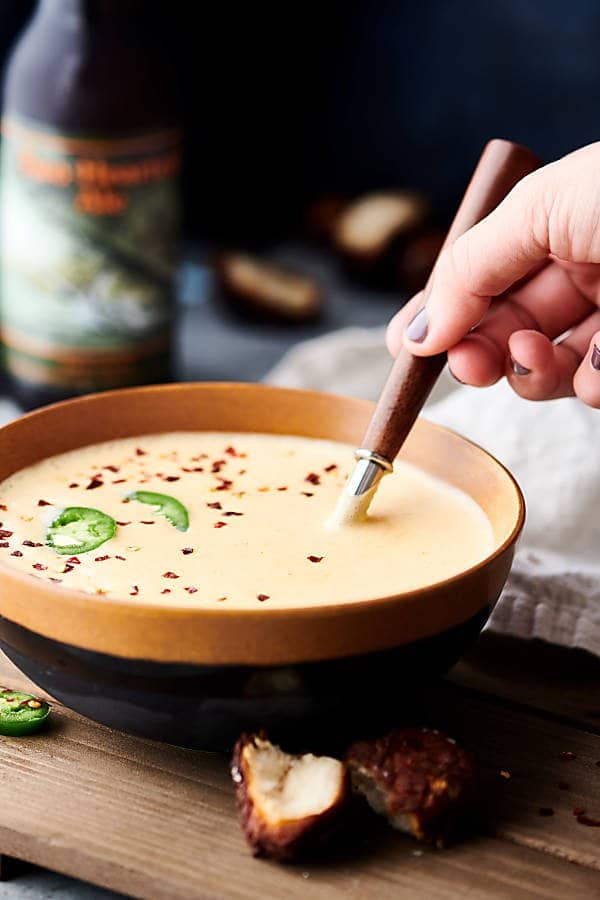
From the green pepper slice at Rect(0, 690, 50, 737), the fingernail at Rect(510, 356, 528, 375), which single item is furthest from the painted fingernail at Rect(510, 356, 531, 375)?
the green pepper slice at Rect(0, 690, 50, 737)

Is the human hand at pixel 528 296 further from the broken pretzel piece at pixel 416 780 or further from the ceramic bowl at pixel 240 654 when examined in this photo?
the broken pretzel piece at pixel 416 780

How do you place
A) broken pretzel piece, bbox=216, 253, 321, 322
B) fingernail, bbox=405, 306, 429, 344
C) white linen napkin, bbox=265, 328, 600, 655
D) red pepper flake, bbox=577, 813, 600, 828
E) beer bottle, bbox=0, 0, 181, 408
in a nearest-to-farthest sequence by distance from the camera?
red pepper flake, bbox=577, 813, 600, 828 < fingernail, bbox=405, 306, 429, 344 < white linen napkin, bbox=265, 328, 600, 655 < beer bottle, bbox=0, 0, 181, 408 < broken pretzel piece, bbox=216, 253, 321, 322

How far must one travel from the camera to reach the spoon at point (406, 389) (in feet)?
4.66

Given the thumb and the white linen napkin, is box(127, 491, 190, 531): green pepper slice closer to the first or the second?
the thumb

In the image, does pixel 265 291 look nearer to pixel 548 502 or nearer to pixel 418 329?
pixel 548 502

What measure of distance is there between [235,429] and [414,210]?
5.67 ft

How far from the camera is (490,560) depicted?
4.06ft

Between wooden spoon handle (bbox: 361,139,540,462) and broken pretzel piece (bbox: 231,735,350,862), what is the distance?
37cm

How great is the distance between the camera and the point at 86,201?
2344 millimetres

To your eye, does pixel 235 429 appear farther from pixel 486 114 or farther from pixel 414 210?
pixel 486 114

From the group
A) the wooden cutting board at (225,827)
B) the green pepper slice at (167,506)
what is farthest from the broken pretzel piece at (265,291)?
the wooden cutting board at (225,827)

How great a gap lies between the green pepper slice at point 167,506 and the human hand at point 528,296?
308mm

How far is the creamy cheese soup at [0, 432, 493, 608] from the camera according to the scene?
1275 millimetres

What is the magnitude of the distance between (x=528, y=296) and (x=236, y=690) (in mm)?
735
